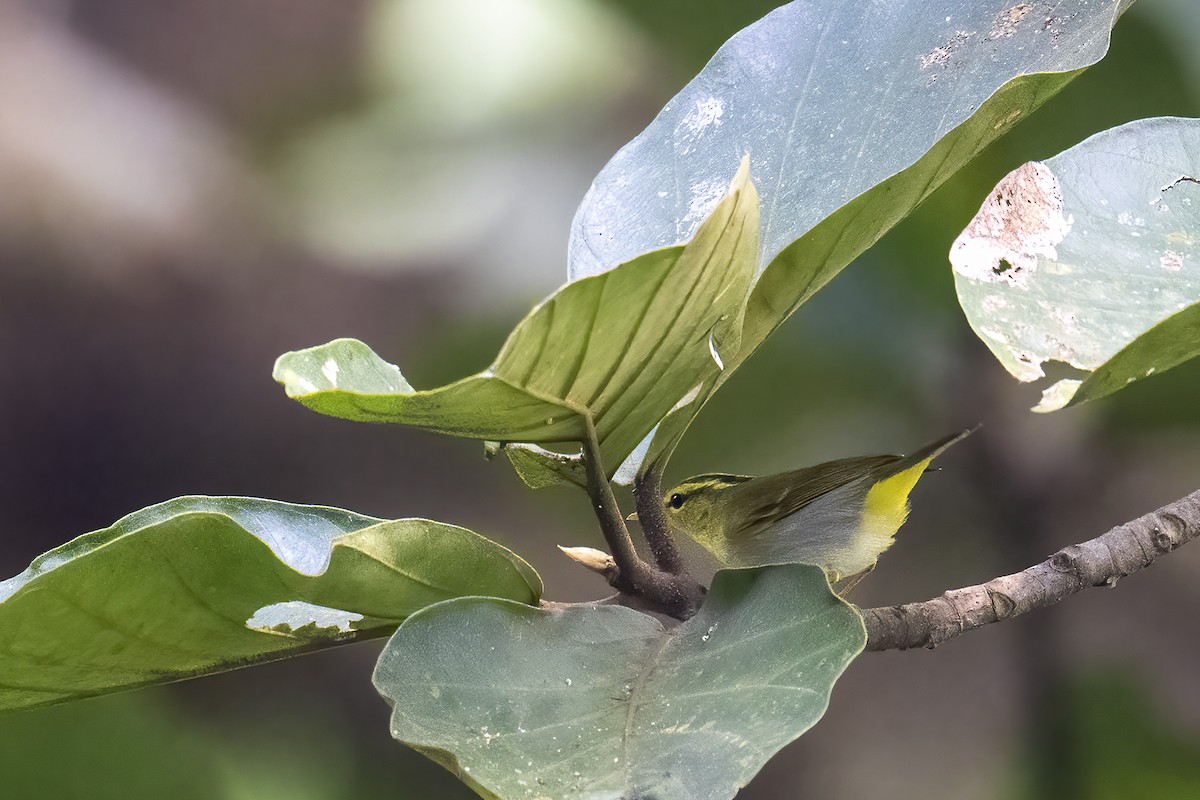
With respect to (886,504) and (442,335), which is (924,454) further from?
(442,335)

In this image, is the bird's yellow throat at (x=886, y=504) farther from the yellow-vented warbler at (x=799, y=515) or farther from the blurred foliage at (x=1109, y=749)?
the blurred foliage at (x=1109, y=749)

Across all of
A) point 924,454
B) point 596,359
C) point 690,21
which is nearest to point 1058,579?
point 924,454

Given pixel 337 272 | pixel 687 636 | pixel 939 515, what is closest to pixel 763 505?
pixel 687 636

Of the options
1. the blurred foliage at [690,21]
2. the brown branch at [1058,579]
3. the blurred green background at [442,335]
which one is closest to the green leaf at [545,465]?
the brown branch at [1058,579]

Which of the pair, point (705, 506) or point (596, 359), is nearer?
point (596, 359)

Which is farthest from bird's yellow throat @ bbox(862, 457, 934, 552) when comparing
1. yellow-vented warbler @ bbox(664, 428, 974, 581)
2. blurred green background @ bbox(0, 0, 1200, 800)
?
blurred green background @ bbox(0, 0, 1200, 800)

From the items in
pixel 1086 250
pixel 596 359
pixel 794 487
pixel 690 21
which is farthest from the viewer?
pixel 690 21
